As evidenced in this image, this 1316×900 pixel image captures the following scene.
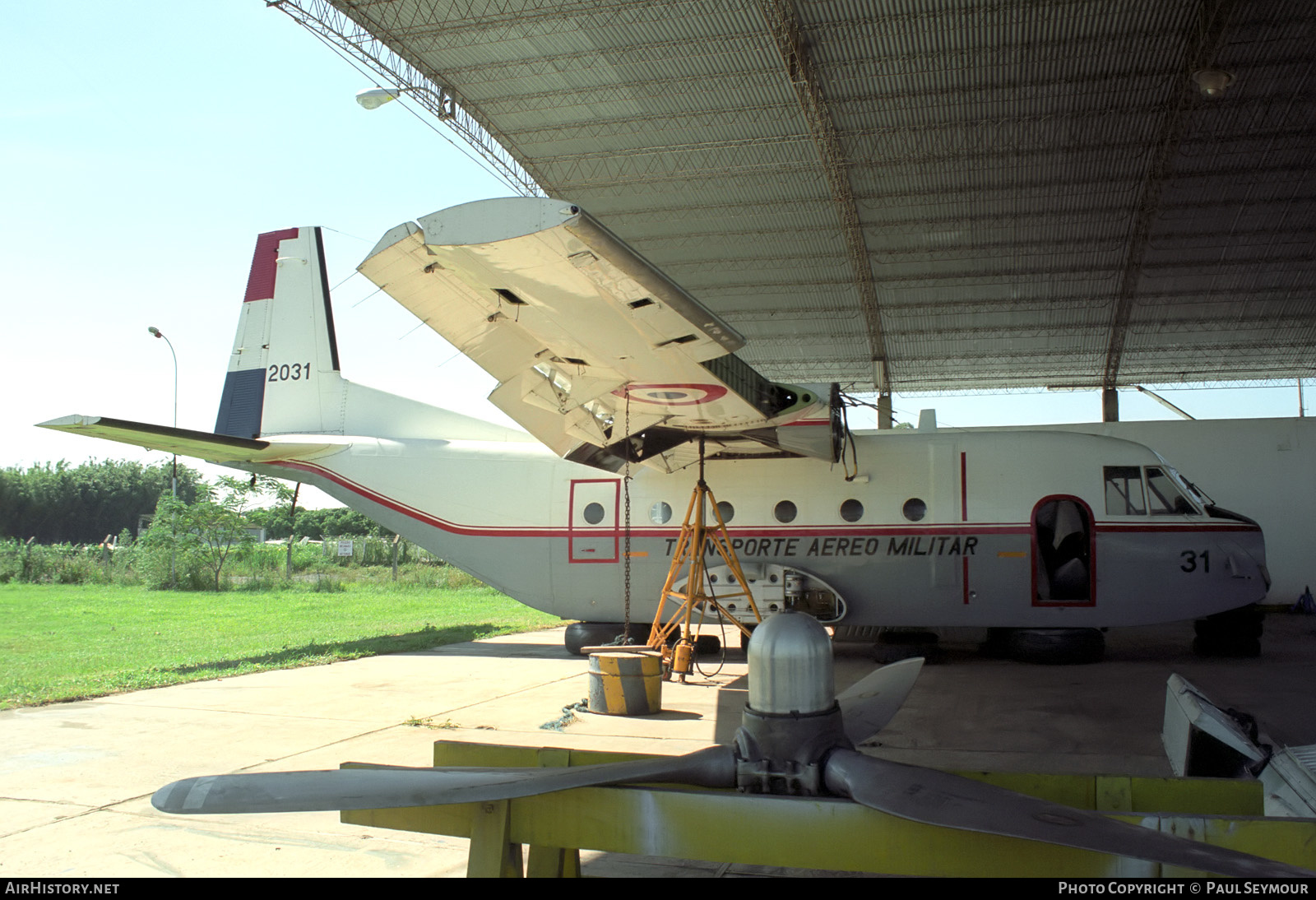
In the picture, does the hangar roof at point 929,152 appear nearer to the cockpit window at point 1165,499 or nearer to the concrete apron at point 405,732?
the cockpit window at point 1165,499

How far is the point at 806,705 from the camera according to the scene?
3307 millimetres

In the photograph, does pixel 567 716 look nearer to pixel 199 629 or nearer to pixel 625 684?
pixel 625 684

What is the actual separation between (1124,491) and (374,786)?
10565mm

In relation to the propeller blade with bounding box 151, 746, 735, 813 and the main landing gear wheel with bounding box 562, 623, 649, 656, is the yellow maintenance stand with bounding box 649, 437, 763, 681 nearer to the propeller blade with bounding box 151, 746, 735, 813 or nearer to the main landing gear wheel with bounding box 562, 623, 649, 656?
the main landing gear wheel with bounding box 562, 623, 649, 656

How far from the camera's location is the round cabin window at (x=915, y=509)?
1112cm

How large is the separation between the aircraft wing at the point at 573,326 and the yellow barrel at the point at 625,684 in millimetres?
2448

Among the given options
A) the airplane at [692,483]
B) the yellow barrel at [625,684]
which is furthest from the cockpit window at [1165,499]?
the yellow barrel at [625,684]

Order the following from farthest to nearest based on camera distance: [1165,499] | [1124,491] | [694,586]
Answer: [1124,491]
[1165,499]
[694,586]

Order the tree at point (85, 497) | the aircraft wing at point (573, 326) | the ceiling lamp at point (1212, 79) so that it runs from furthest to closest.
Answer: the tree at point (85, 497) → the ceiling lamp at point (1212, 79) → the aircraft wing at point (573, 326)

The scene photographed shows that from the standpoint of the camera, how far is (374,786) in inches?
111

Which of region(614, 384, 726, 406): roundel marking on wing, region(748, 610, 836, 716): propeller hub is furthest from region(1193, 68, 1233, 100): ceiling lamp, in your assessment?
region(748, 610, 836, 716): propeller hub

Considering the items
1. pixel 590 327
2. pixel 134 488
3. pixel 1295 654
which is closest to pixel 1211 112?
pixel 1295 654

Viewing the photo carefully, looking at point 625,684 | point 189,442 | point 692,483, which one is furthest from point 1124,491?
point 189,442
